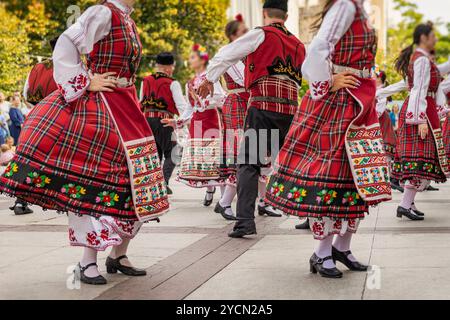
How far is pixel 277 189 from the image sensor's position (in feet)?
15.4

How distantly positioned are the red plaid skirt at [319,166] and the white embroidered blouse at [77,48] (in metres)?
1.27

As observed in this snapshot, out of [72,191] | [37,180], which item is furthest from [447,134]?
[37,180]

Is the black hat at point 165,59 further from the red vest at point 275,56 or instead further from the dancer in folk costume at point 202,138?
the red vest at point 275,56

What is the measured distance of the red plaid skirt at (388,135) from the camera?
1112 cm

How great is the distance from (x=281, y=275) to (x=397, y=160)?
12.2ft

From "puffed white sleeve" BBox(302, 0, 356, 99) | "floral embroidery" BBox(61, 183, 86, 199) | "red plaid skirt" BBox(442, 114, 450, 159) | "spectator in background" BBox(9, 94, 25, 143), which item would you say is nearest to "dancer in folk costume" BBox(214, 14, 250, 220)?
"red plaid skirt" BBox(442, 114, 450, 159)

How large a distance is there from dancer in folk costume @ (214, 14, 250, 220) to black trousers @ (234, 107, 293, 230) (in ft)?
3.72

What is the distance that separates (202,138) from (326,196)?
15.8 feet

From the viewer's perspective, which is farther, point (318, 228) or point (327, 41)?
point (318, 228)

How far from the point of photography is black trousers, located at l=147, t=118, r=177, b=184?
1048 cm

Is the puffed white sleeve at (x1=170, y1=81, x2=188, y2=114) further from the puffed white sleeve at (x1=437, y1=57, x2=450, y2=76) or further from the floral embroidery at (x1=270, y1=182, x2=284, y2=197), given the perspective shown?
the floral embroidery at (x1=270, y1=182, x2=284, y2=197)

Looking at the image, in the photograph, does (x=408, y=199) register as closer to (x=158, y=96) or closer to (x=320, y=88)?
(x=320, y=88)

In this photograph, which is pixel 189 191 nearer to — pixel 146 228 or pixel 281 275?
pixel 146 228

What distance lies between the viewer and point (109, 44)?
4.46 meters
